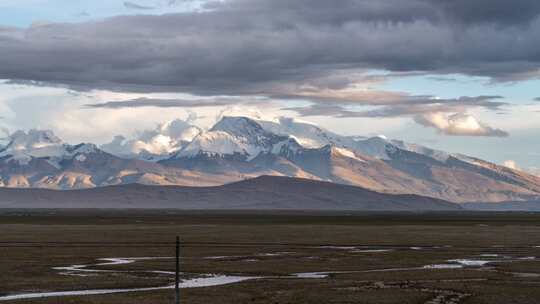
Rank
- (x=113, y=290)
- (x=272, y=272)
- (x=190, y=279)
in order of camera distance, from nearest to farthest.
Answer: (x=113, y=290), (x=190, y=279), (x=272, y=272)

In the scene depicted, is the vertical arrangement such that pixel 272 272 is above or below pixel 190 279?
below

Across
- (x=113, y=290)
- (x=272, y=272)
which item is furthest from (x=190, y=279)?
(x=113, y=290)

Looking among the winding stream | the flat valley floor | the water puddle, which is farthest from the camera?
the winding stream

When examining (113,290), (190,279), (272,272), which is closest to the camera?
(113,290)

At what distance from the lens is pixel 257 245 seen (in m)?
100

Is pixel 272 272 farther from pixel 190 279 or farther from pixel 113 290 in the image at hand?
pixel 113 290

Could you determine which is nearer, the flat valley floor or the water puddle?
the flat valley floor

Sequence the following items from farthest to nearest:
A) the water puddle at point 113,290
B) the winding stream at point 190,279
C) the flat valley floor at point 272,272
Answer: the winding stream at point 190,279 → the water puddle at point 113,290 → the flat valley floor at point 272,272

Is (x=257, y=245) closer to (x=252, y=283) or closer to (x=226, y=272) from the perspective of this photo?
(x=226, y=272)

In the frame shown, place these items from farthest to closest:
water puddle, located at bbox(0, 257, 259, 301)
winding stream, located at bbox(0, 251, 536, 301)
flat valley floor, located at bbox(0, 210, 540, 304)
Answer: winding stream, located at bbox(0, 251, 536, 301), water puddle, located at bbox(0, 257, 259, 301), flat valley floor, located at bbox(0, 210, 540, 304)

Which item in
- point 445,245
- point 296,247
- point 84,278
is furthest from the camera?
point 445,245

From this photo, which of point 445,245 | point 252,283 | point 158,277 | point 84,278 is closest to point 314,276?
point 252,283

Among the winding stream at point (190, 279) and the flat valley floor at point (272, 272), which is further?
the winding stream at point (190, 279)

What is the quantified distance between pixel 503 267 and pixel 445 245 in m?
32.0
